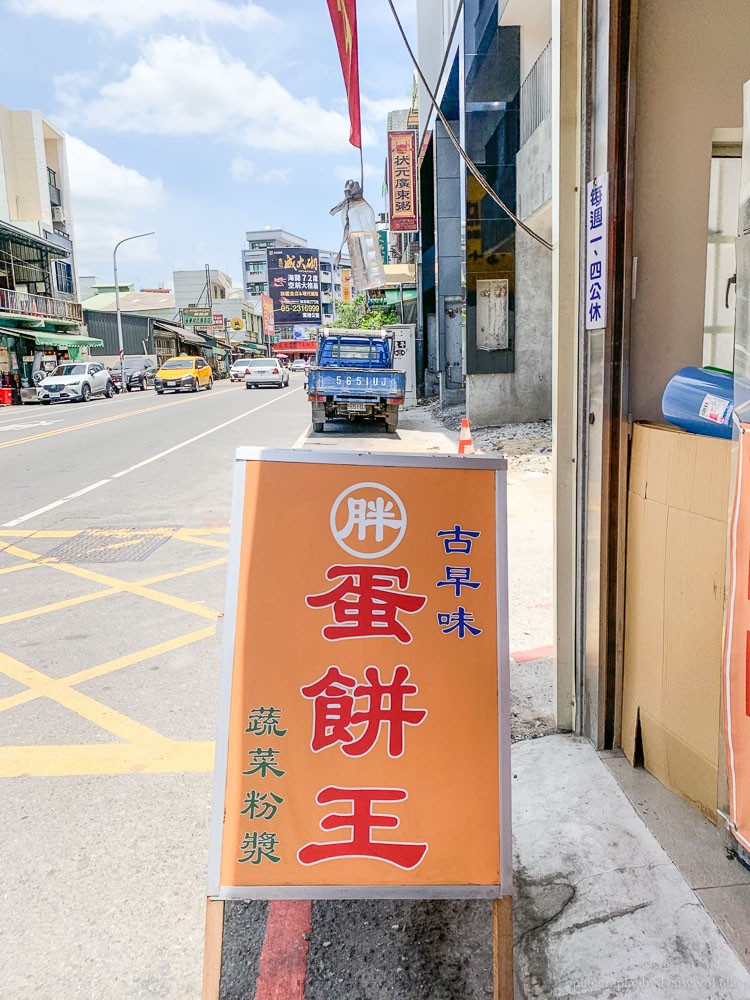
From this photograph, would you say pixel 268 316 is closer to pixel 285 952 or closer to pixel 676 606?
pixel 676 606

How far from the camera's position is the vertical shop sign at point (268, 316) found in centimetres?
10088

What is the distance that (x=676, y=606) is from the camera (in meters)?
2.52

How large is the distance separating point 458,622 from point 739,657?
2.42 ft

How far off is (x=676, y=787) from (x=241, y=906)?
5.08ft

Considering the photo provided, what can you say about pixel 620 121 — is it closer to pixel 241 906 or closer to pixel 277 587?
pixel 277 587

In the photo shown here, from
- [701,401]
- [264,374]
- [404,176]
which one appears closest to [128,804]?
[701,401]

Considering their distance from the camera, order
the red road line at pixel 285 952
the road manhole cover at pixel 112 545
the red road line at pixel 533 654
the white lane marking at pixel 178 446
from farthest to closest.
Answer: the white lane marking at pixel 178 446, the road manhole cover at pixel 112 545, the red road line at pixel 533 654, the red road line at pixel 285 952

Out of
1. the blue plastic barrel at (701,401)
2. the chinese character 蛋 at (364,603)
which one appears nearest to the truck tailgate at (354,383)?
the blue plastic barrel at (701,401)

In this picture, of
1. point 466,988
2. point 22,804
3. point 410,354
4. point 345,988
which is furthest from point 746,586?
point 410,354

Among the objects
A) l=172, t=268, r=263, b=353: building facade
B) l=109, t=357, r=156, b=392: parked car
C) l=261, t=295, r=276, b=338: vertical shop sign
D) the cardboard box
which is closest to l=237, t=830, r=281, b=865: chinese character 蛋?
the cardboard box

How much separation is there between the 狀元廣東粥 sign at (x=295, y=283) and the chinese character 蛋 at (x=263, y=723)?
106614 mm

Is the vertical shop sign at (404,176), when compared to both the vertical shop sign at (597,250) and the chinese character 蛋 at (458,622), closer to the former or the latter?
the vertical shop sign at (597,250)

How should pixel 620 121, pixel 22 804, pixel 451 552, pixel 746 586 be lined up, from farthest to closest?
pixel 22 804 < pixel 620 121 < pixel 451 552 < pixel 746 586

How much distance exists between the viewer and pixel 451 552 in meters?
2.01
